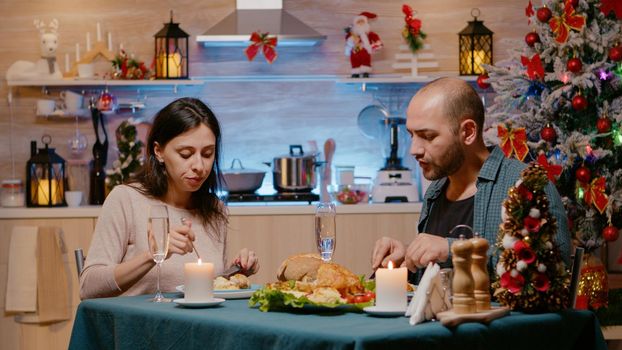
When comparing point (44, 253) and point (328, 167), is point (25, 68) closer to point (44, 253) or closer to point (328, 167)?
point (44, 253)

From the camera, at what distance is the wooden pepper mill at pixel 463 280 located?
1935 millimetres

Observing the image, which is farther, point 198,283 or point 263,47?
point 263,47

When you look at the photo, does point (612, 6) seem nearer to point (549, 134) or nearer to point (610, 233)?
point (549, 134)

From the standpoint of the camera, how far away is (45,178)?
17.3ft

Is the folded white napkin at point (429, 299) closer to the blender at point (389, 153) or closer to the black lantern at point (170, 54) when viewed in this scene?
the blender at point (389, 153)

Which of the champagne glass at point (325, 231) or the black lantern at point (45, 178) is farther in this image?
the black lantern at point (45, 178)

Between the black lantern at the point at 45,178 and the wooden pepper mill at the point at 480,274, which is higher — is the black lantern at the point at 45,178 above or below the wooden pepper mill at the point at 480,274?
above

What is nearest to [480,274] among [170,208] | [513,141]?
[170,208]

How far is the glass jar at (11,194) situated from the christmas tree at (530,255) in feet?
12.2

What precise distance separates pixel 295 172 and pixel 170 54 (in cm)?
95

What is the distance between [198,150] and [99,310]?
67 centimetres

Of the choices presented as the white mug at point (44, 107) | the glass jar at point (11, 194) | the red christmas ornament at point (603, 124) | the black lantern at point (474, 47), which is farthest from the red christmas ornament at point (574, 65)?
the glass jar at point (11, 194)

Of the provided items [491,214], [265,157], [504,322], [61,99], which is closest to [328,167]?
[265,157]

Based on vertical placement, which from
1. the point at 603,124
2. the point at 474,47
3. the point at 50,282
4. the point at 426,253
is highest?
the point at 474,47
